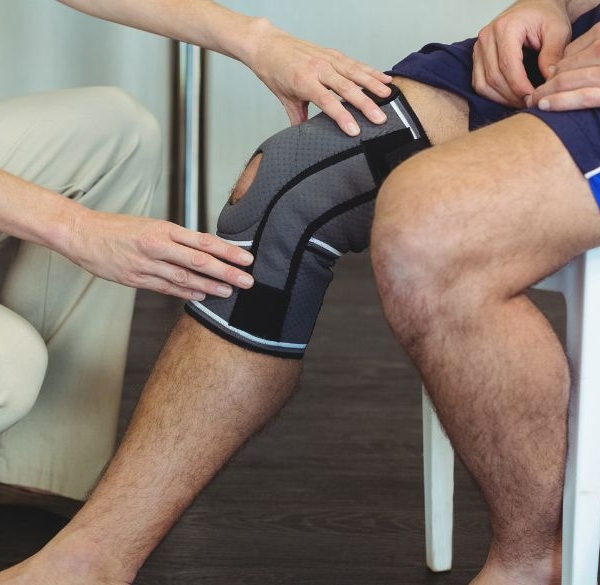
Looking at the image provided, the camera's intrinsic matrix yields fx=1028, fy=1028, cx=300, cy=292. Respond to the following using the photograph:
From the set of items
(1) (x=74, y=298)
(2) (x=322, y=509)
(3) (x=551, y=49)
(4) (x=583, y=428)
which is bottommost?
(2) (x=322, y=509)

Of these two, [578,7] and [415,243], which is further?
[578,7]

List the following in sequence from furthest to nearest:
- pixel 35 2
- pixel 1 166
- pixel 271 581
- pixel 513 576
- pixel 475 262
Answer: pixel 35 2
pixel 1 166
pixel 271 581
pixel 513 576
pixel 475 262

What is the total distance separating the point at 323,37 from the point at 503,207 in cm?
257

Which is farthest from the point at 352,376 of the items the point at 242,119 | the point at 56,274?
the point at 242,119

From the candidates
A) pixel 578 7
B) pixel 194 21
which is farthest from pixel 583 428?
pixel 194 21

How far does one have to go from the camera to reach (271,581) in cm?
131

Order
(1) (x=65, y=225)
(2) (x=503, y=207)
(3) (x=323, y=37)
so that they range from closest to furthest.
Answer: (2) (x=503, y=207) < (1) (x=65, y=225) < (3) (x=323, y=37)

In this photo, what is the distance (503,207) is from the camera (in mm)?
897

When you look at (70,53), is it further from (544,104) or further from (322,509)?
(544,104)

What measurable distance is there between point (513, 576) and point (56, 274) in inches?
30.7

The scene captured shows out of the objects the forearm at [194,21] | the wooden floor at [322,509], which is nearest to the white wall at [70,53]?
the wooden floor at [322,509]

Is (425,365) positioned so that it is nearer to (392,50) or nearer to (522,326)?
(522,326)

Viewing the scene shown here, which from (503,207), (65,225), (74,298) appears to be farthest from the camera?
(74,298)

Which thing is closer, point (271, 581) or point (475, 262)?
point (475, 262)
